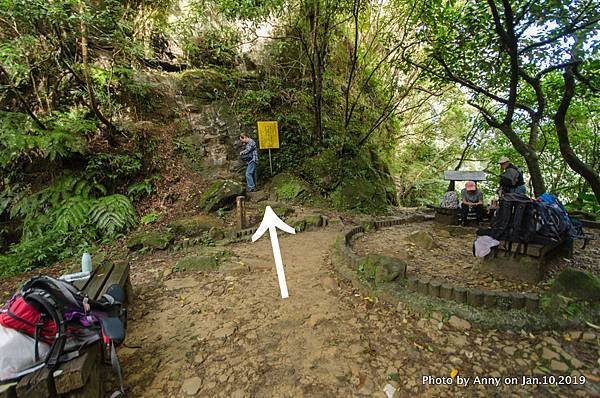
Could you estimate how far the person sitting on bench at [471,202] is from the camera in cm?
644

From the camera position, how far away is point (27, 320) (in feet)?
5.61

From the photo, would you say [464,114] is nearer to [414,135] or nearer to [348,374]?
[414,135]

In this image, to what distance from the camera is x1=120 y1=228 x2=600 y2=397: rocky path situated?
2.15 meters


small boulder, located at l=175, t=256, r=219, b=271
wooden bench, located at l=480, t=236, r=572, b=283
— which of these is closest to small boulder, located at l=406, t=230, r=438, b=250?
wooden bench, located at l=480, t=236, r=572, b=283

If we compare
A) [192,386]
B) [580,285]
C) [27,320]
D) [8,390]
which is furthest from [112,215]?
[580,285]

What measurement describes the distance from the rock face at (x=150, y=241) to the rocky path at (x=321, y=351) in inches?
74.5

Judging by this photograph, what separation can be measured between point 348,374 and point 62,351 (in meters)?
1.96

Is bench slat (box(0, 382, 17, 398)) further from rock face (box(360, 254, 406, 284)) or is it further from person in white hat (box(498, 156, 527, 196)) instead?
person in white hat (box(498, 156, 527, 196))

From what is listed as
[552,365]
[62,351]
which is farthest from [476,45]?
[62,351]

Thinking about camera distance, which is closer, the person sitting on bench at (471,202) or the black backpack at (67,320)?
the black backpack at (67,320)

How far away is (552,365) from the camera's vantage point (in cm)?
232

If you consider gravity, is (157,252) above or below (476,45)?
below

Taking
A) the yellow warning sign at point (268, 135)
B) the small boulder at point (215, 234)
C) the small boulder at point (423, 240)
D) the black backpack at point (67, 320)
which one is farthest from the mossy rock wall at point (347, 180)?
the black backpack at point (67, 320)

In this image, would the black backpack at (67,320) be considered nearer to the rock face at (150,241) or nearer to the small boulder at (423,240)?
the rock face at (150,241)
